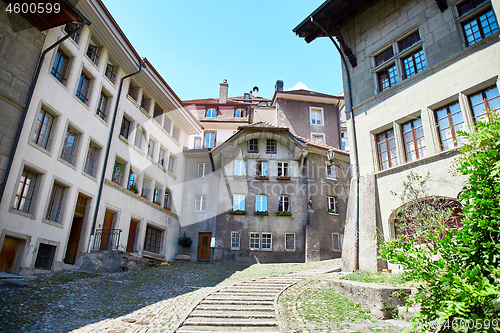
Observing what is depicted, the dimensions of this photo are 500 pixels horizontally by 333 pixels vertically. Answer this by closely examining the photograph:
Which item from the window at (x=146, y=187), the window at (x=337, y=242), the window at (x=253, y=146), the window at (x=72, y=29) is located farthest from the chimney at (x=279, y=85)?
the window at (x=72, y=29)

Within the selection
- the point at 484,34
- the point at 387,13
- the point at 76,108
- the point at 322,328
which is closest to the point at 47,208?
the point at 76,108

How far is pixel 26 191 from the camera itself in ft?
42.5

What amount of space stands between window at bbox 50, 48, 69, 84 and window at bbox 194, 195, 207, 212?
1386 cm

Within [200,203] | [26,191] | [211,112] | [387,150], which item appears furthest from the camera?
[211,112]

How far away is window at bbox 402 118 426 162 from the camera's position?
38.9 feet

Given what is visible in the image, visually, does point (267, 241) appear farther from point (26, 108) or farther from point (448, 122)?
point (26, 108)

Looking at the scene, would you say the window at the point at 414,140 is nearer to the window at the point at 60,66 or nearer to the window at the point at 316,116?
the window at the point at 60,66

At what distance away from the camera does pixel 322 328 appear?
24.5 feet

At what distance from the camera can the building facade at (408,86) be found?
34.7 ft

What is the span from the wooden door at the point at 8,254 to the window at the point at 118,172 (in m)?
6.95

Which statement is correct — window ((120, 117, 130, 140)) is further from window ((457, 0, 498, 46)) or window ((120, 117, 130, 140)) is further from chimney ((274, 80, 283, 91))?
chimney ((274, 80, 283, 91))

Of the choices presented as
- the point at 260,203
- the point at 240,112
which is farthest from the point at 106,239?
the point at 240,112

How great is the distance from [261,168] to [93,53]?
13.7 m

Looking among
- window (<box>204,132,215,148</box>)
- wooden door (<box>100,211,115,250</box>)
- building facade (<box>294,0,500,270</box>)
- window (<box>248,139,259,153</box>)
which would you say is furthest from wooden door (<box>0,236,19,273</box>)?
window (<box>204,132,215,148</box>)
